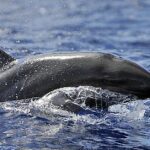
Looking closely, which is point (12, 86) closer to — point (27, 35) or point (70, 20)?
point (27, 35)

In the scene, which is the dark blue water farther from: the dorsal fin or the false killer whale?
the dorsal fin

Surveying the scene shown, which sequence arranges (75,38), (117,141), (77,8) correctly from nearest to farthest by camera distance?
(117,141) < (75,38) < (77,8)

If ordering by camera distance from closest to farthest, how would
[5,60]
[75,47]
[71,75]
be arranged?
[71,75] → [5,60] → [75,47]

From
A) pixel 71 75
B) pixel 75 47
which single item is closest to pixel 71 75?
pixel 71 75

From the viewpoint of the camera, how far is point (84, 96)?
397 inches

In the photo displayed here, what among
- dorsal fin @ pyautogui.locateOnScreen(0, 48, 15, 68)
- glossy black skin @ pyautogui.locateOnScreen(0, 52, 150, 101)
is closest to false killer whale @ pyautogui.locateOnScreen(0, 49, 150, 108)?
glossy black skin @ pyautogui.locateOnScreen(0, 52, 150, 101)

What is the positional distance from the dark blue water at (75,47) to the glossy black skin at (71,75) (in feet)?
1.03

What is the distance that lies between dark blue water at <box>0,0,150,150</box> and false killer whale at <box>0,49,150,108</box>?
30cm

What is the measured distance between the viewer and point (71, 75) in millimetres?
10422

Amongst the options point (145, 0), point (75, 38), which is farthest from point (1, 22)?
point (145, 0)

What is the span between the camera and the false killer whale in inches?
399

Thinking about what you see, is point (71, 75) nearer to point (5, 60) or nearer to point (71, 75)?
point (71, 75)

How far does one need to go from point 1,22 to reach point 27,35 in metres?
3.13

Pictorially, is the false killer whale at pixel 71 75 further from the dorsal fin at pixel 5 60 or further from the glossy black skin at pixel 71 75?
the dorsal fin at pixel 5 60
